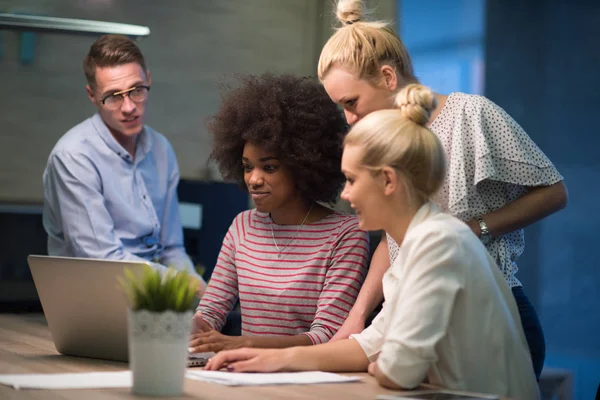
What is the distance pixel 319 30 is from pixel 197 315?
104 inches

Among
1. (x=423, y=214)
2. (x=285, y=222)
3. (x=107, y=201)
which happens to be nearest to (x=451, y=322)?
(x=423, y=214)

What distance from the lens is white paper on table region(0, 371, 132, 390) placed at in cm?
147

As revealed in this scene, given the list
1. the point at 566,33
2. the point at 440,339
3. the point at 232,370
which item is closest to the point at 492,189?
the point at 440,339

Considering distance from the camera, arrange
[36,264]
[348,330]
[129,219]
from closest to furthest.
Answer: [36,264]
[348,330]
[129,219]

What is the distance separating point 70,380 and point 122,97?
166 cm

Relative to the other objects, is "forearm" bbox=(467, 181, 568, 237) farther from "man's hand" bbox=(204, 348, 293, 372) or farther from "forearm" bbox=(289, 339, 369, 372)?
"man's hand" bbox=(204, 348, 293, 372)

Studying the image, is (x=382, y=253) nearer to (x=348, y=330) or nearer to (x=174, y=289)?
(x=348, y=330)

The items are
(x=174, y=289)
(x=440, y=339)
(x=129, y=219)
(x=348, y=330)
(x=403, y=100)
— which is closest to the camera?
(x=174, y=289)

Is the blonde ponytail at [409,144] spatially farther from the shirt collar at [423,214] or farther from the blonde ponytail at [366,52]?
the blonde ponytail at [366,52]

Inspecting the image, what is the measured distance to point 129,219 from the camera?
3027 mm

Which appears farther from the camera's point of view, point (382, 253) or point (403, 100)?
point (382, 253)

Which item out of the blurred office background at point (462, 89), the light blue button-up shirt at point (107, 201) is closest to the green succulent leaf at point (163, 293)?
the light blue button-up shirt at point (107, 201)

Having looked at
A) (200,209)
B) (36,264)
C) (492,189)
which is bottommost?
(200,209)

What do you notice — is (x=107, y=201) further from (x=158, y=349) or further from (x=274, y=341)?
(x=158, y=349)
